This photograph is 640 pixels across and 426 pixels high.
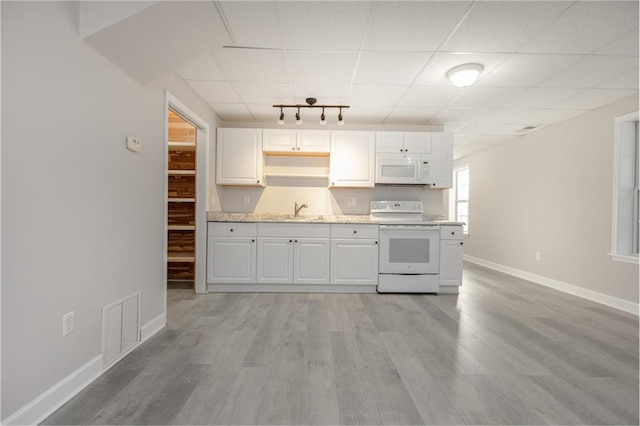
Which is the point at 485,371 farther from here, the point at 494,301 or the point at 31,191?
the point at 31,191

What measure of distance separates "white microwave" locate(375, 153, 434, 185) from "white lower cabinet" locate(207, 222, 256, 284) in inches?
74.0

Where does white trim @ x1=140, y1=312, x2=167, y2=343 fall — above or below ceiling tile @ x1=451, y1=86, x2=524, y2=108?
below

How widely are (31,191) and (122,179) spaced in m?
0.69

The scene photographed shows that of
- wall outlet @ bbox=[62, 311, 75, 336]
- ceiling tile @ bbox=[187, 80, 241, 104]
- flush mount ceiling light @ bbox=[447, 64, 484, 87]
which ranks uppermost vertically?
ceiling tile @ bbox=[187, 80, 241, 104]

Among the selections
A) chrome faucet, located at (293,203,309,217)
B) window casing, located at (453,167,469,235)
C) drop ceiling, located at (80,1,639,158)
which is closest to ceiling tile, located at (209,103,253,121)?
drop ceiling, located at (80,1,639,158)

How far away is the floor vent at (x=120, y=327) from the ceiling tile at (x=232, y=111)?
2457mm

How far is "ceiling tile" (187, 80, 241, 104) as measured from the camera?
10.1 ft

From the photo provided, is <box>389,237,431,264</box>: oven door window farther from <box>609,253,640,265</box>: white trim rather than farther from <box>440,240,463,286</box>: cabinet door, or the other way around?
<box>609,253,640,265</box>: white trim

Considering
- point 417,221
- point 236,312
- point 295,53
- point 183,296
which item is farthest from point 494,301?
point 183,296

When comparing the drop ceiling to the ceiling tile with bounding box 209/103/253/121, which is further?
the ceiling tile with bounding box 209/103/253/121

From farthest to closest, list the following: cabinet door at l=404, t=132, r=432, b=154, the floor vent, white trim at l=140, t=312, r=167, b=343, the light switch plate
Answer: cabinet door at l=404, t=132, r=432, b=154
white trim at l=140, t=312, r=167, b=343
the light switch plate
the floor vent

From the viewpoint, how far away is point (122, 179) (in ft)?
6.70

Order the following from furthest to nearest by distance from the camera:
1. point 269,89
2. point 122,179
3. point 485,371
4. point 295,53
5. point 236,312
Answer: point 269,89 → point 236,312 → point 295,53 → point 122,179 → point 485,371

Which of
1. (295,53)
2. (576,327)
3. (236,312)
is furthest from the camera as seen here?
(236,312)
